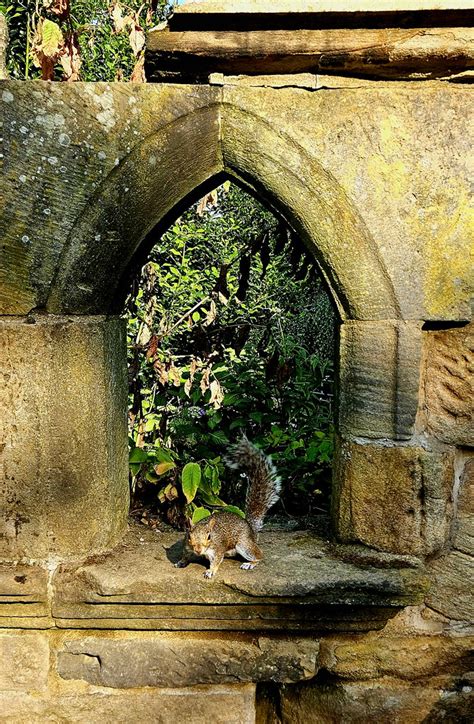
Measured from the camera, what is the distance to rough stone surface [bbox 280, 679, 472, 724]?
2.06m

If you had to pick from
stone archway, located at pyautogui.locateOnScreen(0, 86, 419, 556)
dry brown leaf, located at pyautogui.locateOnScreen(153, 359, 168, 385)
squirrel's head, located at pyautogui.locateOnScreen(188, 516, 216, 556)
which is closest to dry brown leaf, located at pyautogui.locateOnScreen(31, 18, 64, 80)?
stone archway, located at pyautogui.locateOnScreen(0, 86, 419, 556)

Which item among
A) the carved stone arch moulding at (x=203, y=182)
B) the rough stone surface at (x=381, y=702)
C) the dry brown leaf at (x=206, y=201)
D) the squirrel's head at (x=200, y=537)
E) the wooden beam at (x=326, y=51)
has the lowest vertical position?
the rough stone surface at (x=381, y=702)

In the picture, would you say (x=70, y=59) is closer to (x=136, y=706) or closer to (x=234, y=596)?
(x=234, y=596)

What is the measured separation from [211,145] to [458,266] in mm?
752

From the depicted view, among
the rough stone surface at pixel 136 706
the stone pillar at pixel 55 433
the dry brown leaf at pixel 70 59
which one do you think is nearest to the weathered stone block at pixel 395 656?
the rough stone surface at pixel 136 706

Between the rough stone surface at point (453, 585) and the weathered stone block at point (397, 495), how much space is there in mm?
73

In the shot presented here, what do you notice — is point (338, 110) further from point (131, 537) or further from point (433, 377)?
point (131, 537)

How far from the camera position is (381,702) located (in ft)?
6.78

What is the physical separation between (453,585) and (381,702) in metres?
0.40

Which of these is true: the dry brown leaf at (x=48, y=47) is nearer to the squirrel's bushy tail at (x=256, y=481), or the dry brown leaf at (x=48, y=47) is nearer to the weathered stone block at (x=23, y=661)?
the squirrel's bushy tail at (x=256, y=481)

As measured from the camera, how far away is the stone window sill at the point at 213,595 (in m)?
1.94

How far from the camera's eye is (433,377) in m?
2.04

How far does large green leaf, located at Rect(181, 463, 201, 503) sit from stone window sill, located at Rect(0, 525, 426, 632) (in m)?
0.33

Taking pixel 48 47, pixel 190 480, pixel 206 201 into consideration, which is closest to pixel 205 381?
pixel 190 480
